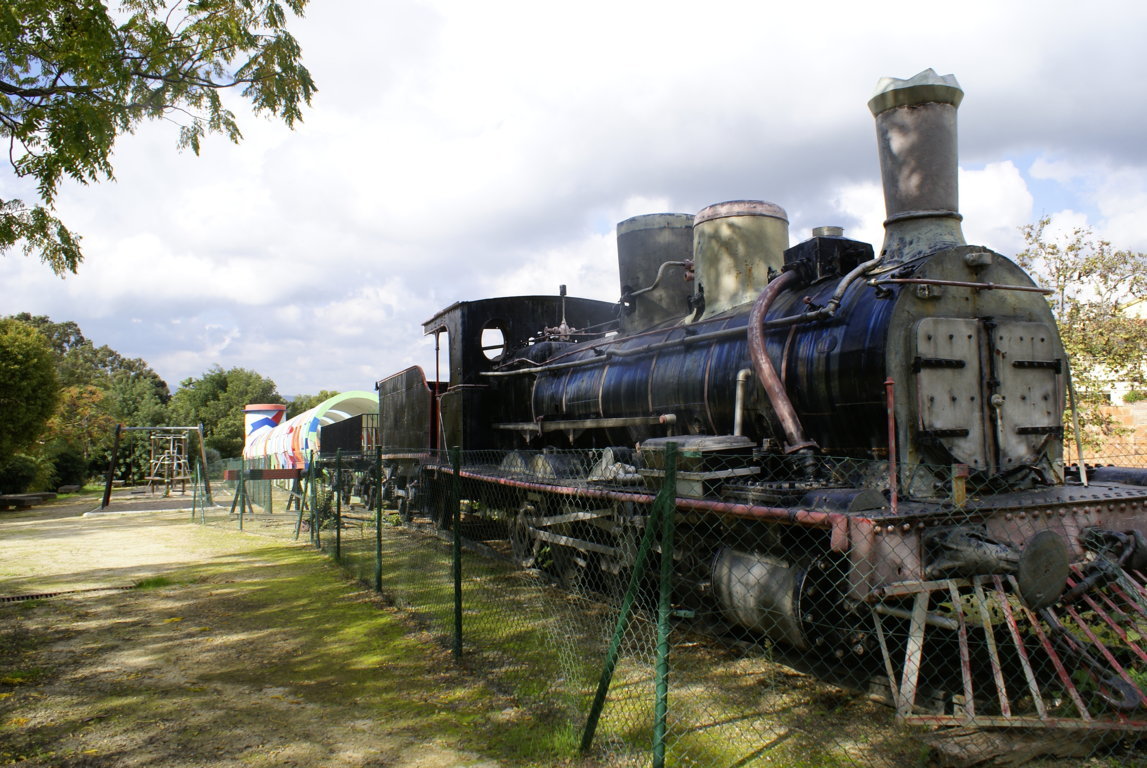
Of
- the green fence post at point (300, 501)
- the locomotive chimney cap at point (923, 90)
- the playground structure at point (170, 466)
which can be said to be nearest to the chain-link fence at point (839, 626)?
the locomotive chimney cap at point (923, 90)

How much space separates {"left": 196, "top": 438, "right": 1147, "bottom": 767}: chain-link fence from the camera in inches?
142

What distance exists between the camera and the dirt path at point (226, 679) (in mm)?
3922

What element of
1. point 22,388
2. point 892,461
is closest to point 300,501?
point 892,461

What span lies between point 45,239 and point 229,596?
12.5 ft

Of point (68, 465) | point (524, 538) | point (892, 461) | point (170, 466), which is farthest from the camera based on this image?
point (68, 465)

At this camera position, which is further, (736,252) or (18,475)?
(18,475)

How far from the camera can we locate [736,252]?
6715 mm

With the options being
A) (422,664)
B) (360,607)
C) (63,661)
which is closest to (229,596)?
(360,607)

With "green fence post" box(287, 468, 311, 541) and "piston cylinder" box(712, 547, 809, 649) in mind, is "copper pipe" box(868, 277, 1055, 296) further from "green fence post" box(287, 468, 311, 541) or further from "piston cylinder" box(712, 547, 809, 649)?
"green fence post" box(287, 468, 311, 541)

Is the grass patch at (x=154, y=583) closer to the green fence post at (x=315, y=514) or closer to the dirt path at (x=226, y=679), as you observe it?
the dirt path at (x=226, y=679)

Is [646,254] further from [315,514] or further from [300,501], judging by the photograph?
[300,501]

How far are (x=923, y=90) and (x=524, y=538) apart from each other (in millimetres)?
5449

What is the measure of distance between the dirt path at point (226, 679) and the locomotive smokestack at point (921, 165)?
13.8 ft

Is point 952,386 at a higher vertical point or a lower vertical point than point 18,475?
higher
